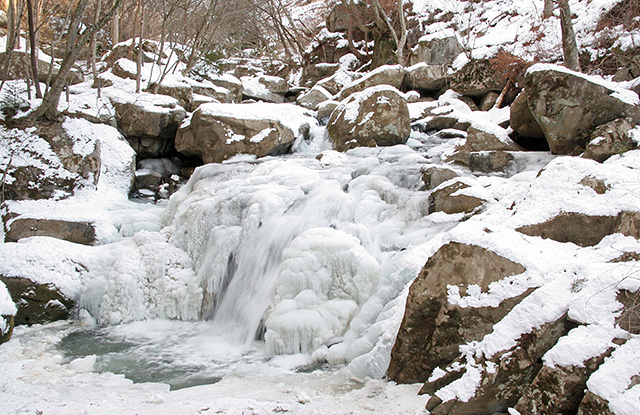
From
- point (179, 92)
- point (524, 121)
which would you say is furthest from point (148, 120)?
point (524, 121)

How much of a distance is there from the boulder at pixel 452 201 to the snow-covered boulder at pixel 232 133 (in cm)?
455

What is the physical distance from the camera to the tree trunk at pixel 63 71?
21.5 ft

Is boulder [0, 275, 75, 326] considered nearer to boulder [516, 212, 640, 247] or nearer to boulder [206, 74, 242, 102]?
boulder [516, 212, 640, 247]

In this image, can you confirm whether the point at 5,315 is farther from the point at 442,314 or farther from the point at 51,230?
the point at 442,314

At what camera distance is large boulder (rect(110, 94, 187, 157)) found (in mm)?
8812

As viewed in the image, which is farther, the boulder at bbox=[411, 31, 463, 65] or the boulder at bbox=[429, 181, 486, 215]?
the boulder at bbox=[411, 31, 463, 65]

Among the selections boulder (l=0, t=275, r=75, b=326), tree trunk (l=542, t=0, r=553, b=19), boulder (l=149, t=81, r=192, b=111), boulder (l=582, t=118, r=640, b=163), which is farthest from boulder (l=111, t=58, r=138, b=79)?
tree trunk (l=542, t=0, r=553, b=19)

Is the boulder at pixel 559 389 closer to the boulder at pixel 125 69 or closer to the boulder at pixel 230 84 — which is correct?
the boulder at pixel 125 69

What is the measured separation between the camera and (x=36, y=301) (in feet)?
14.0

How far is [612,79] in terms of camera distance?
852cm

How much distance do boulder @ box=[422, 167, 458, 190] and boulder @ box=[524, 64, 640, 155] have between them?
191cm

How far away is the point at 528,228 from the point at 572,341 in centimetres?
128

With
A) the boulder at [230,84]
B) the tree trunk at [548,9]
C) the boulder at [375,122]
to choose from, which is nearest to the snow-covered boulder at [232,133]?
the boulder at [375,122]

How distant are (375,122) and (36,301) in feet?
20.5
